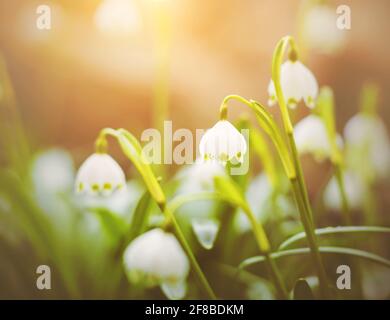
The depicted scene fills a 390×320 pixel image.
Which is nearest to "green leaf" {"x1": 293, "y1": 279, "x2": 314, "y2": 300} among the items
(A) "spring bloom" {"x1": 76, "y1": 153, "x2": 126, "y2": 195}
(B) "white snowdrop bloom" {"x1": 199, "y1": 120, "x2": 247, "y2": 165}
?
(B) "white snowdrop bloom" {"x1": 199, "y1": 120, "x2": 247, "y2": 165}

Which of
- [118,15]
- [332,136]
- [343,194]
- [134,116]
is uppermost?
[118,15]

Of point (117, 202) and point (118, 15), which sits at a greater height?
point (118, 15)

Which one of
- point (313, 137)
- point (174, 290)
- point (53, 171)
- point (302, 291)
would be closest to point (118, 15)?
point (53, 171)

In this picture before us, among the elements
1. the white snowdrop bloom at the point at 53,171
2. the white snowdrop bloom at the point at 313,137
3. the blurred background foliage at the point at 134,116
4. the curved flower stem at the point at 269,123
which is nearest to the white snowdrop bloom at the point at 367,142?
the blurred background foliage at the point at 134,116

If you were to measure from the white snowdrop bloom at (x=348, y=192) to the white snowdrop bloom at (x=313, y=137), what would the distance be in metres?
0.10

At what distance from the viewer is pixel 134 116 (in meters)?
1.54

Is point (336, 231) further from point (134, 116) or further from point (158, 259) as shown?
point (134, 116)

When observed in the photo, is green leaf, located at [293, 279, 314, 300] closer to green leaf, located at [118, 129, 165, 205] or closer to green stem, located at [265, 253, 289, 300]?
green stem, located at [265, 253, 289, 300]

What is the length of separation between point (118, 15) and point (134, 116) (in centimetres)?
27

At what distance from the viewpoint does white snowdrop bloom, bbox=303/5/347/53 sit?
4.49ft

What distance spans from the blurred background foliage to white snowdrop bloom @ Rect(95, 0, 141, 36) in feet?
0.07
